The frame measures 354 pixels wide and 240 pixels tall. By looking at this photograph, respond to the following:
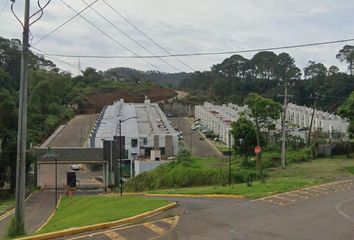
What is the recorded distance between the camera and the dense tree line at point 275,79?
11888 centimetres

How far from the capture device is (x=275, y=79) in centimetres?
15625

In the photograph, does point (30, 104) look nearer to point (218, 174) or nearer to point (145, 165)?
point (145, 165)

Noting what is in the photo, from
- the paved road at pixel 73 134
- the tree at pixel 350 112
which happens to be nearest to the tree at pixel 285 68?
the paved road at pixel 73 134

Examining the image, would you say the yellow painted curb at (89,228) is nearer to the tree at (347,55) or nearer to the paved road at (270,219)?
the paved road at (270,219)

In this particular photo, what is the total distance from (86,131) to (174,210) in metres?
81.0

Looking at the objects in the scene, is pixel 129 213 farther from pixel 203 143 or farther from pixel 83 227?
pixel 203 143

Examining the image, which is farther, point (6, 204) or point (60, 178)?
point (60, 178)

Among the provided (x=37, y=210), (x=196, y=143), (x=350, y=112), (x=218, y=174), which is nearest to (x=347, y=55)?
(x=196, y=143)

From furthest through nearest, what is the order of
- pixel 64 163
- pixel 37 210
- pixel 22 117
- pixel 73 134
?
pixel 73 134 < pixel 64 163 < pixel 37 210 < pixel 22 117

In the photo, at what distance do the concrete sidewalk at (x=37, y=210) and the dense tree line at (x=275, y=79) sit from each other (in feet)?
248

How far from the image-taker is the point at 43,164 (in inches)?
2413

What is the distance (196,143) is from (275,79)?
239ft

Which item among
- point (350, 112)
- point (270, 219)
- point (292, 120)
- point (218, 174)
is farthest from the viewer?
point (292, 120)

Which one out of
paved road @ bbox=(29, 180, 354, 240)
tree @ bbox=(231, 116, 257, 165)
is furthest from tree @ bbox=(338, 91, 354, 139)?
paved road @ bbox=(29, 180, 354, 240)
